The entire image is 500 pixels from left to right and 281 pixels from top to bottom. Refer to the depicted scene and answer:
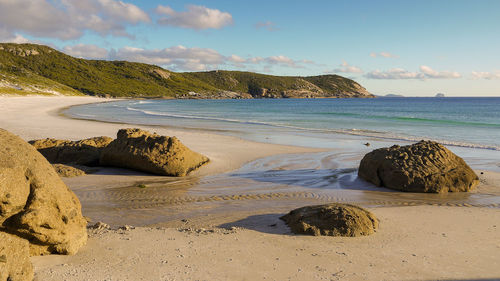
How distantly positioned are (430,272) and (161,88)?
569 ft

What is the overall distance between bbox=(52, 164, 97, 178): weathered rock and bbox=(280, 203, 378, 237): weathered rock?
21.1 feet

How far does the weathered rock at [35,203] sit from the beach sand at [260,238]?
22 centimetres

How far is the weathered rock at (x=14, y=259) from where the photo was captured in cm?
343

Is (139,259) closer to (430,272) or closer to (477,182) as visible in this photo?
(430,272)

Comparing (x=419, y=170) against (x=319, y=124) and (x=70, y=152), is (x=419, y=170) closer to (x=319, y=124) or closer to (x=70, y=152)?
(x=70, y=152)

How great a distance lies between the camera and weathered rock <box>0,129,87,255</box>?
391cm

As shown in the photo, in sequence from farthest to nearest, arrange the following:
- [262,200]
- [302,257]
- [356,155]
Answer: [356,155] → [262,200] → [302,257]

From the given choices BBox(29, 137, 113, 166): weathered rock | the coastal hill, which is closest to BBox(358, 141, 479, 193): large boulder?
BBox(29, 137, 113, 166): weathered rock

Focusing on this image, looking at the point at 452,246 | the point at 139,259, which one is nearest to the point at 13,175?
the point at 139,259

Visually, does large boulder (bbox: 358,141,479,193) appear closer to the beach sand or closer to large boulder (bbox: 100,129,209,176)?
the beach sand

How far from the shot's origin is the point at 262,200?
7.79m

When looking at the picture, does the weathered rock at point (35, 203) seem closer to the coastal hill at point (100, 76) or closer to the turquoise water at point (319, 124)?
the turquoise water at point (319, 124)

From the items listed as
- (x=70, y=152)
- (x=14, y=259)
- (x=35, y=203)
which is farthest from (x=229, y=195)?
(x=70, y=152)

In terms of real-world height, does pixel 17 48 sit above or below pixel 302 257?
above
